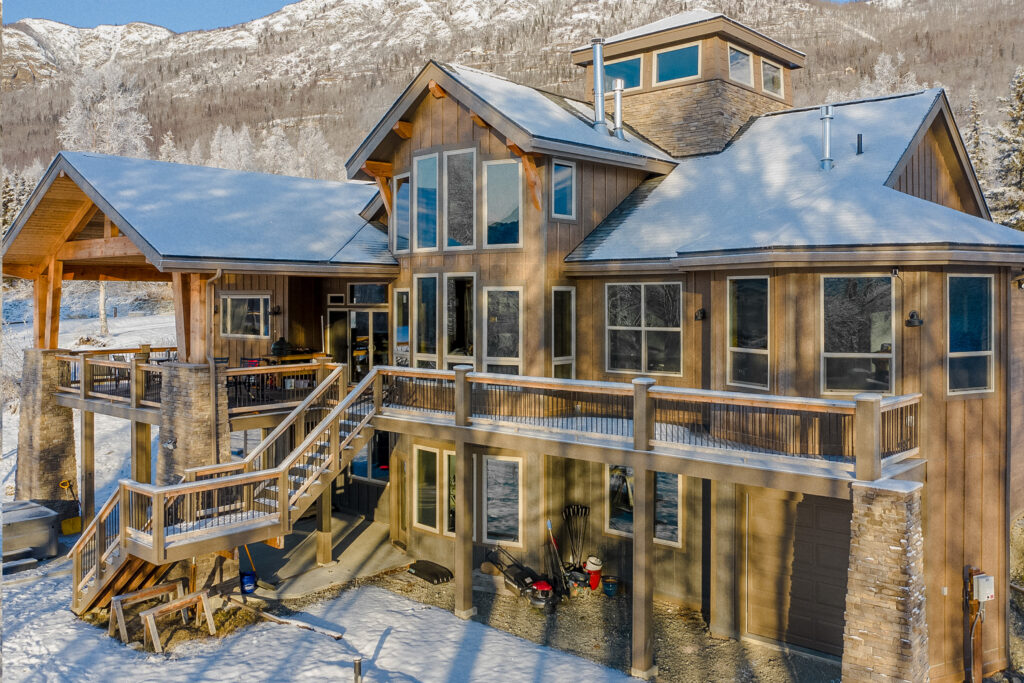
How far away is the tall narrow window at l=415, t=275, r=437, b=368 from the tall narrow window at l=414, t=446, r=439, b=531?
180cm

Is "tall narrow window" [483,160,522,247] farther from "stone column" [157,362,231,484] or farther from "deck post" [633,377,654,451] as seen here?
"stone column" [157,362,231,484]

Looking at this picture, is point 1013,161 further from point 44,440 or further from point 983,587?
point 44,440

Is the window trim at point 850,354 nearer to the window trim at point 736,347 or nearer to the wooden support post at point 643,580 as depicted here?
the window trim at point 736,347

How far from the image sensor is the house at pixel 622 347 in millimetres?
10680

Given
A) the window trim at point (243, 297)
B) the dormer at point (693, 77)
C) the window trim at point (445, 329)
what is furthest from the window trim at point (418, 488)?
the dormer at point (693, 77)

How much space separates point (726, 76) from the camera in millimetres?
17656

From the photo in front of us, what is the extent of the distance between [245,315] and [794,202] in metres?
13.1

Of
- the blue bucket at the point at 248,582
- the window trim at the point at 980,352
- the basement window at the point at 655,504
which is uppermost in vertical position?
the window trim at the point at 980,352

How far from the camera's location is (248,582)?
14.1 metres

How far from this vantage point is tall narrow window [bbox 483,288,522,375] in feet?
47.5

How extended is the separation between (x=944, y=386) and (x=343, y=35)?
626 ft

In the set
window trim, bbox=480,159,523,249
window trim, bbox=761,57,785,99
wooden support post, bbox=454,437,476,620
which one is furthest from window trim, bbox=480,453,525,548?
window trim, bbox=761,57,785,99

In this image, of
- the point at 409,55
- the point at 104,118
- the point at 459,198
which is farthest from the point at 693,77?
the point at 409,55

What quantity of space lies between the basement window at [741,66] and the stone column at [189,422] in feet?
41.8
